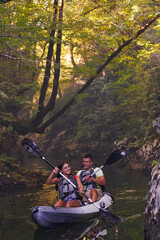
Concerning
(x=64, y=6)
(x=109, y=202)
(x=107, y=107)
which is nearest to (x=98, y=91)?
(x=107, y=107)

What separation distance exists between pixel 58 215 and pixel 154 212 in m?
2.62

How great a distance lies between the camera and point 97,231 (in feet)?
22.2

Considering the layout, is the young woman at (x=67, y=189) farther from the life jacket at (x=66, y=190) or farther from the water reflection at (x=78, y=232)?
the water reflection at (x=78, y=232)

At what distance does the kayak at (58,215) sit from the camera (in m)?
6.69

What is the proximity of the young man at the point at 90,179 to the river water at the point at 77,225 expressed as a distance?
0.76 m

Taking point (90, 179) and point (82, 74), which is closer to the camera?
point (90, 179)

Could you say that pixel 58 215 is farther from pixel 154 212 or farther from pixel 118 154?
pixel 118 154

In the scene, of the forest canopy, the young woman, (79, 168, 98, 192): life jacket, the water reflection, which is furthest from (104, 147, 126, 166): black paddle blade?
the forest canopy

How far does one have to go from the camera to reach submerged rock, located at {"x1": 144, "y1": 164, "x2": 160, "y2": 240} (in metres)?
4.84

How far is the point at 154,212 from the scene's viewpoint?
4992 mm

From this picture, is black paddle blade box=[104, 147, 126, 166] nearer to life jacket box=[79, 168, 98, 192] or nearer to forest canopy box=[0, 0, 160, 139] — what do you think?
life jacket box=[79, 168, 98, 192]

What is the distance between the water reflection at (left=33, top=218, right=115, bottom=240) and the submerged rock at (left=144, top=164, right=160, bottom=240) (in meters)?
1.40

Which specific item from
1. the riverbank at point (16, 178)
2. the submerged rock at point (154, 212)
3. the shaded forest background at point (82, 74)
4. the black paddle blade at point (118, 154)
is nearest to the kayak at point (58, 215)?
the black paddle blade at point (118, 154)

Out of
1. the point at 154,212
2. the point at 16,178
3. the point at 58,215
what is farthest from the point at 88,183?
the point at 16,178
